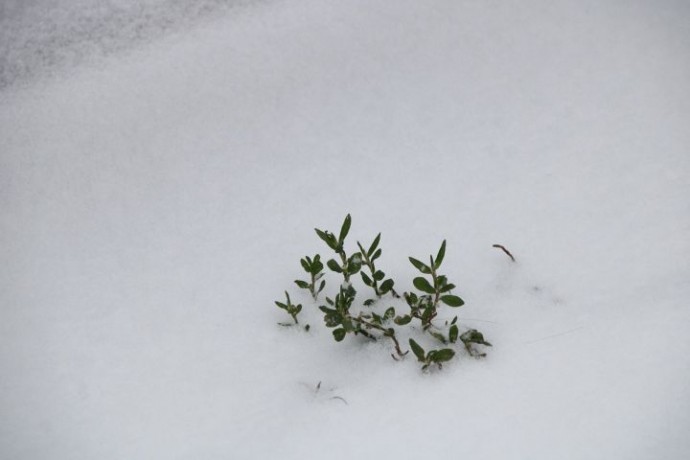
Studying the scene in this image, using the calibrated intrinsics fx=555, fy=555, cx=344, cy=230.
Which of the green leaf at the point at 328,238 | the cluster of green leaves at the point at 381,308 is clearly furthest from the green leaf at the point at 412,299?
the green leaf at the point at 328,238

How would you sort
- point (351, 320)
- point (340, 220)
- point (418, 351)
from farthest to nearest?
point (340, 220), point (351, 320), point (418, 351)

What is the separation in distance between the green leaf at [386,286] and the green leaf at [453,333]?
20 centimetres

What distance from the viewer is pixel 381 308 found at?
1.59 m

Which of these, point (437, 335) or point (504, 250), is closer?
point (437, 335)

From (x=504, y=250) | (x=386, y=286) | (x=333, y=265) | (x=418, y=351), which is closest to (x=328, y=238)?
(x=333, y=265)

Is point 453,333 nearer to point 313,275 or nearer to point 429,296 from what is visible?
point 429,296

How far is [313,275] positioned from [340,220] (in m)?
0.27

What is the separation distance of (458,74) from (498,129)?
11.0 inches

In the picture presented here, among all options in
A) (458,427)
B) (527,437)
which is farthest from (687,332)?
(458,427)

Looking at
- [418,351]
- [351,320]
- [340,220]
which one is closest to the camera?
[418,351]

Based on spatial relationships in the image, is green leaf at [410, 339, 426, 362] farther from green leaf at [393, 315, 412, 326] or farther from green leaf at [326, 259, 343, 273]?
green leaf at [326, 259, 343, 273]

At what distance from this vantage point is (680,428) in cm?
129

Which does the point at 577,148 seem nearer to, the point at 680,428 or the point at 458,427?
the point at 680,428

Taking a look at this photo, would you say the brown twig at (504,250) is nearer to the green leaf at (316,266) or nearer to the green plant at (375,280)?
the green plant at (375,280)
